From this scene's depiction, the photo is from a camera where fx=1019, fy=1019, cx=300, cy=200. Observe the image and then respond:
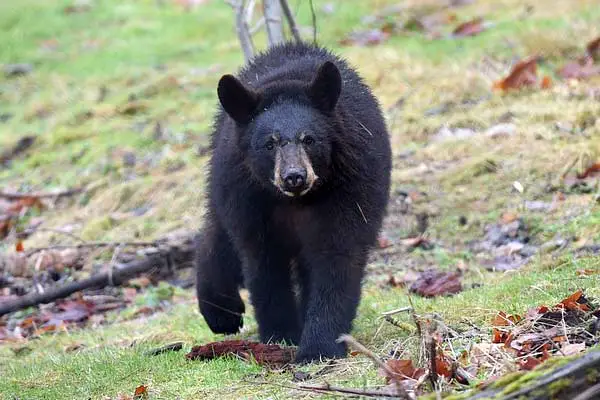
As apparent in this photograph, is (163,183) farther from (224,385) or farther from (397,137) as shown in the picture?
(224,385)

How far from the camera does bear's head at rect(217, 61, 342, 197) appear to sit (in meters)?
5.62

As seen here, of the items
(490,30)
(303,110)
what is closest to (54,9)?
(490,30)

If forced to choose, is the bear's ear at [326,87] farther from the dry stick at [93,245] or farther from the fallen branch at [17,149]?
the fallen branch at [17,149]

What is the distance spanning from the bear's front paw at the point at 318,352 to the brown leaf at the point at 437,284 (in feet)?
5.77

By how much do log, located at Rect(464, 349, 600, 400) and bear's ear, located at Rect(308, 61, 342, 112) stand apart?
2.55 metres

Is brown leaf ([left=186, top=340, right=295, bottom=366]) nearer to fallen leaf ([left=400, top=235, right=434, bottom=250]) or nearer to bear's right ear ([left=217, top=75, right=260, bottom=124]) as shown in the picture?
bear's right ear ([left=217, top=75, right=260, bottom=124])

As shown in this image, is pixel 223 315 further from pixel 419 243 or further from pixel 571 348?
pixel 571 348

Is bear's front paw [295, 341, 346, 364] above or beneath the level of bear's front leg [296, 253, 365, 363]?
beneath

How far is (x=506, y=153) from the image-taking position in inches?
397

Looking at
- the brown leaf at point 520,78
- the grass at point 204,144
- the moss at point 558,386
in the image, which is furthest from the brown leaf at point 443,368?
the brown leaf at point 520,78

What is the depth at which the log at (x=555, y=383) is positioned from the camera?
3420mm

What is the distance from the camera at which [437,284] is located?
7.35 metres

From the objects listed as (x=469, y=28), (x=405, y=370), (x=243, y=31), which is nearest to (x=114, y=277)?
(x=243, y=31)

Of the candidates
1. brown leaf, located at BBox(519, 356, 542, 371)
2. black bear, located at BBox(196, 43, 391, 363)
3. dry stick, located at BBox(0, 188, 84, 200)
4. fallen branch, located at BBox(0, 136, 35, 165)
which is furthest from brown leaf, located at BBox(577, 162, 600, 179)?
fallen branch, located at BBox(0, 136, 35, 165)
